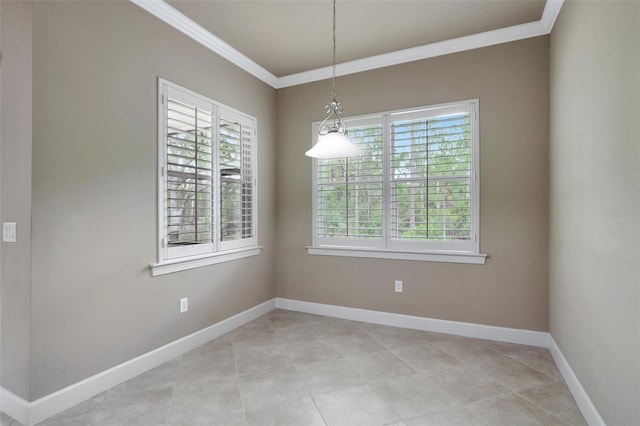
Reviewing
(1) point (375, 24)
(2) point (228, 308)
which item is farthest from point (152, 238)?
(1) point (375, 24)

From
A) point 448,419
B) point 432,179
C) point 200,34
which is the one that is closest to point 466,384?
point 448,419

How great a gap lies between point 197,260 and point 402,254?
2.07 m

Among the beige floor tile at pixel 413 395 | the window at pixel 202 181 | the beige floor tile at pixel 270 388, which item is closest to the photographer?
the beige floor tile at pixel 413 395

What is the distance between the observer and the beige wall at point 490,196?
3135 mm

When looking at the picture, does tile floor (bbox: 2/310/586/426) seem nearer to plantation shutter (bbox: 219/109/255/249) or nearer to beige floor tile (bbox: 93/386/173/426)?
beige floor tile (bbox: 93/386/173/426)

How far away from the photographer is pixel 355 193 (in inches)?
155

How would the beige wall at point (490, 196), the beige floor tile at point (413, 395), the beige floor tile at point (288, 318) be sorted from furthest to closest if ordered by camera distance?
the beige floor tile at point (288, 318) → the beige wall at point (490, 196) → the beige floor tile at point (413, 395)

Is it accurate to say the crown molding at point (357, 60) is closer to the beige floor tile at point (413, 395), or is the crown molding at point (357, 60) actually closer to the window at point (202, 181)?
the window at point (202, 181)

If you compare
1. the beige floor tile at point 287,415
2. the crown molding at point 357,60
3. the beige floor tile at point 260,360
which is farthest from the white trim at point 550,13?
the beige floor tile at point 260,360

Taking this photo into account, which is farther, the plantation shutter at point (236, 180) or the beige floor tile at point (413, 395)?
the plantation shutter at point (236, 180)

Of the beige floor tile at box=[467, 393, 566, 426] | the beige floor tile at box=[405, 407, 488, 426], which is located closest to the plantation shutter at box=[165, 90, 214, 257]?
the beige floor tile at box=[405, 407, 488, 426]

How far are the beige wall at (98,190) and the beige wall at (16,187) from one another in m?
0.05

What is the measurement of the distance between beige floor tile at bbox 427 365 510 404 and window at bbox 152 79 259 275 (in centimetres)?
224

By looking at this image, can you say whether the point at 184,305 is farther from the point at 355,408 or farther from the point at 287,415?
the point at 355,408
